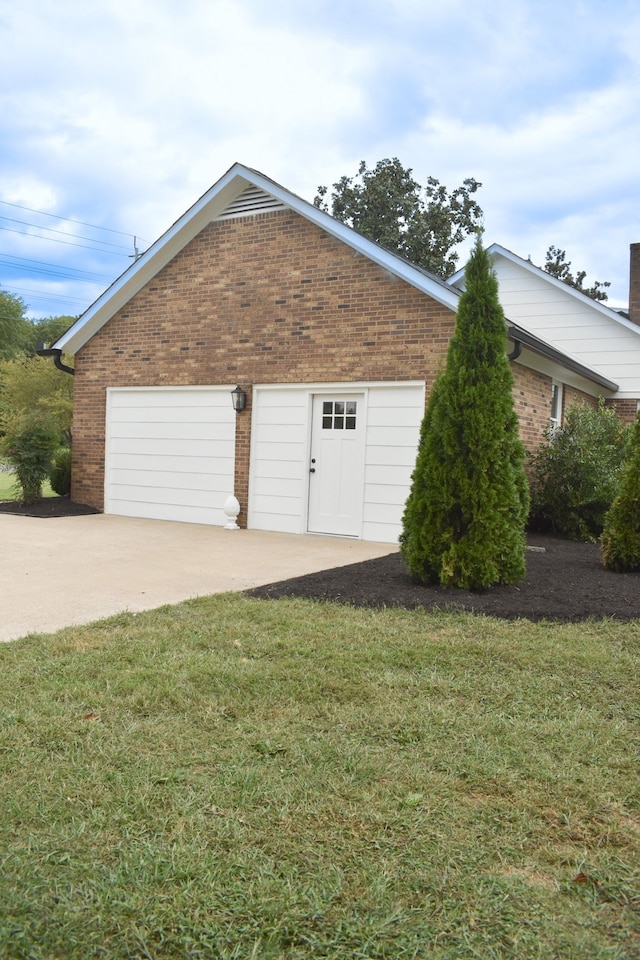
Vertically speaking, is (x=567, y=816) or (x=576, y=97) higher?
(x=576, y=97)

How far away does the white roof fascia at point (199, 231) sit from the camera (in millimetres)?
10117

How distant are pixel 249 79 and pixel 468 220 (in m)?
21.7

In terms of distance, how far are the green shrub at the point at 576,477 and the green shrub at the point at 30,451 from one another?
878cm

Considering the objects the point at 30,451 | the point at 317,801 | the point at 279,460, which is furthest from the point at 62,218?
the point at 317,801

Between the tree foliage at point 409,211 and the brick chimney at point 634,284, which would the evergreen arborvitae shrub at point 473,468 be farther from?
the tree foliage at point 409,211

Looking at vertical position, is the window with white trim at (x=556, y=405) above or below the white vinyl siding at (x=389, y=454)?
above

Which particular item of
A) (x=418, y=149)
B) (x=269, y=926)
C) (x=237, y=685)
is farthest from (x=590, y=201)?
(x=269, y=926)

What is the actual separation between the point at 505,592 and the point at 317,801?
13.1 ft

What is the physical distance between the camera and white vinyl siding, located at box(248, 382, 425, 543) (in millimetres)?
10422

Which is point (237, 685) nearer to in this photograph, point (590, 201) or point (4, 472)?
point (590, 201)

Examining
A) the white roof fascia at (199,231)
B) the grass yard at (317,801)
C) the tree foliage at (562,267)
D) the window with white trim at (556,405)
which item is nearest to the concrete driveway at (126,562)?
the grass yard at (317,801)

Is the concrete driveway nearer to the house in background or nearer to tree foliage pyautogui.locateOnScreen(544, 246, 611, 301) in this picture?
the house in background

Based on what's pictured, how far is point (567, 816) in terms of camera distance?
2641 millimetres

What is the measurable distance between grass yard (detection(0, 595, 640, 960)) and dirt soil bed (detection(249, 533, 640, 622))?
1029mm
